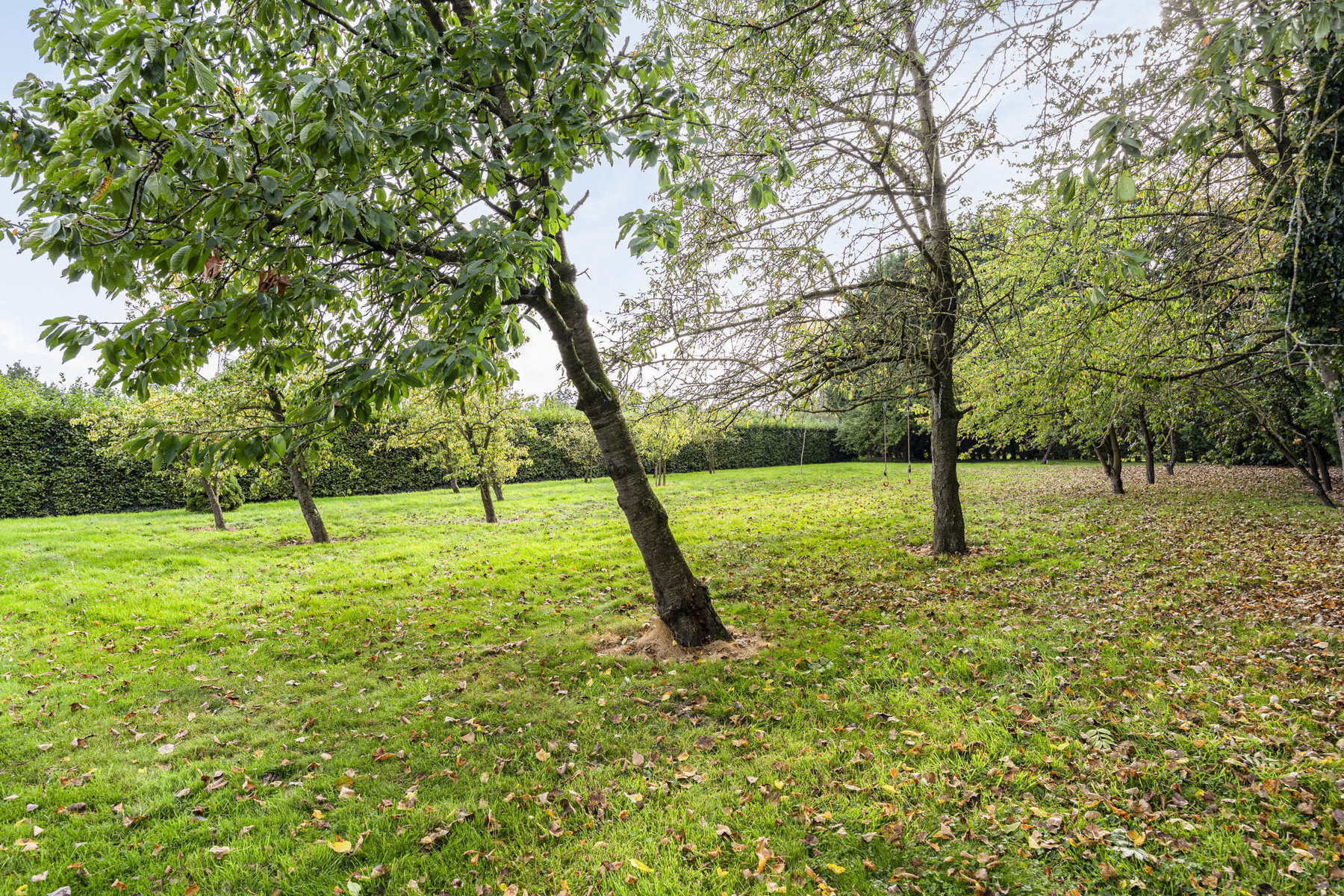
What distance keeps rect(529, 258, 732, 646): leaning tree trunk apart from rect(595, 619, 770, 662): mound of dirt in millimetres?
110

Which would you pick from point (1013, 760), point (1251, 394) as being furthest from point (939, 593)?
point (1251, 394)

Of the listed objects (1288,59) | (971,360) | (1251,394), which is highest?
(1288,59)

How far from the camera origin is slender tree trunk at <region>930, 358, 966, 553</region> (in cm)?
895

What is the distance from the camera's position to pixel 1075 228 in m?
3.42

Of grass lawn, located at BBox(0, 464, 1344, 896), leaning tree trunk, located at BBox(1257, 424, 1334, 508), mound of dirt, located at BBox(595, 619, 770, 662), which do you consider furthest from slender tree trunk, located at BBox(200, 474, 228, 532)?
leaning tree trunk, located at BBox(1257, 424, 1334, 508)

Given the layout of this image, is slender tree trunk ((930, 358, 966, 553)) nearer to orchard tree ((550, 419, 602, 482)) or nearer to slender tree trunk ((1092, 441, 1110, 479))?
slender tree trunk ((1092, 441, 1110, 479))

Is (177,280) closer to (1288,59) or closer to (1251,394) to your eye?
(1288,59)

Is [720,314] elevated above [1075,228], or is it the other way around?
[720,314]

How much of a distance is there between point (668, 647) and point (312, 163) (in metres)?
5.38

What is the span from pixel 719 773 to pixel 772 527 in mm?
9132

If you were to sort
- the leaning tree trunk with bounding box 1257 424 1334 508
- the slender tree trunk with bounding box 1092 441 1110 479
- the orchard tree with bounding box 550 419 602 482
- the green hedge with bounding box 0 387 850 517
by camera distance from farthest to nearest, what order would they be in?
the orchard tree with bounding box 550 419 602 482 → the green hedge with bounding box 0 387 850 517 → the slender tree trunk with bounding box 1092 441 1110 479 → the leaning tree trunk with bounding box 1257 424 1334 508

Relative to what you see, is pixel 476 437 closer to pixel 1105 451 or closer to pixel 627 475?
pixel 627 475

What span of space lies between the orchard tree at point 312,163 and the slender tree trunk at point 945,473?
6.56m

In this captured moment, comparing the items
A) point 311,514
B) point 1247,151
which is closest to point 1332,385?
point 1247,151
